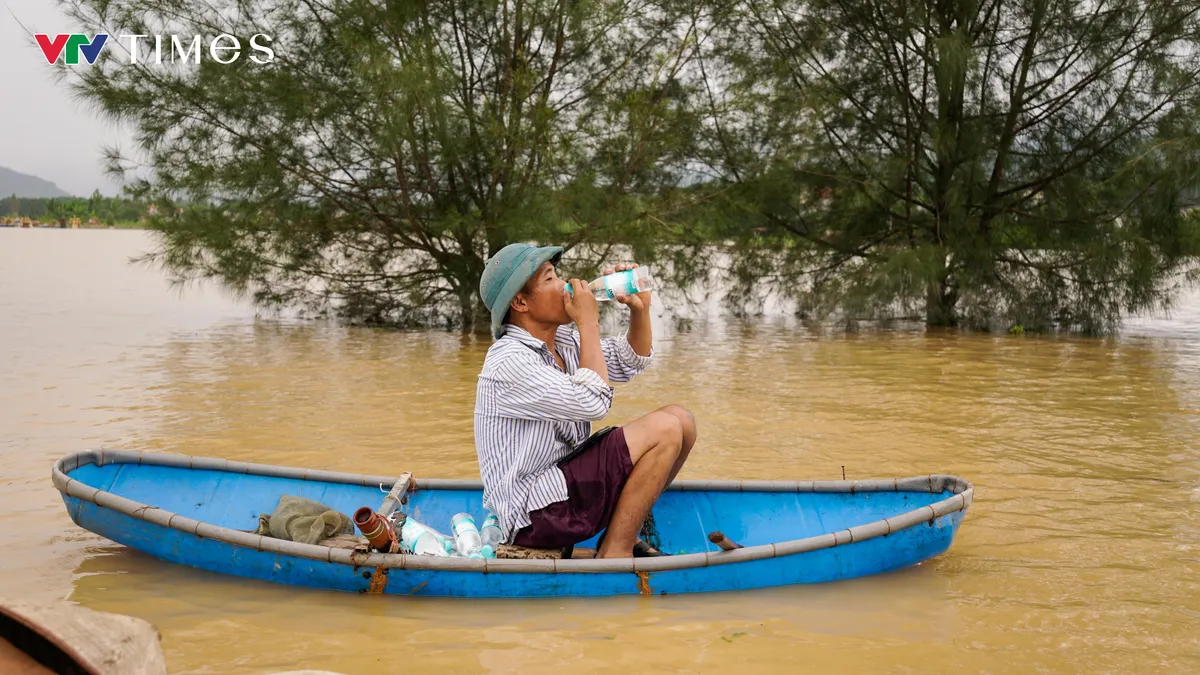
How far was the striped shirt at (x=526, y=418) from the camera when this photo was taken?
3484mm

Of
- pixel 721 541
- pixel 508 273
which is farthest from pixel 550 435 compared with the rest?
pixel 721 541

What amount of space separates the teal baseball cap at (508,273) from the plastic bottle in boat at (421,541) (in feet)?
2.29

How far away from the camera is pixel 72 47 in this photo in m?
10.5

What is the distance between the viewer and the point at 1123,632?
3312mm

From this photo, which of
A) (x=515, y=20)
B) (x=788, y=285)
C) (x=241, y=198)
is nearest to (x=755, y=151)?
(x=788, y=285)

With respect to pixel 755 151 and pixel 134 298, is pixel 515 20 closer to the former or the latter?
pixel 755 151

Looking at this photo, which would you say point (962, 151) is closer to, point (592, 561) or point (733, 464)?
point (733, 464)

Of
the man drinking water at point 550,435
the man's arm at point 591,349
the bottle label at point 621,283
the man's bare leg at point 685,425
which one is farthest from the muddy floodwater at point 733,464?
the bottle label at point 621,283

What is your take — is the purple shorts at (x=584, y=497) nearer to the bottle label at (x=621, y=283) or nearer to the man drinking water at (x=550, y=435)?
the man drinking water at (x=550, y=435)

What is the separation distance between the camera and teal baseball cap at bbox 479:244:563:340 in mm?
3561

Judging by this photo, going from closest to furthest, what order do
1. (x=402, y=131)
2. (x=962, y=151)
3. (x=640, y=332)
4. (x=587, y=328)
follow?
(x=587, y=328), (x=640, y=332), (x=402, y=131), (x=962, y=151)

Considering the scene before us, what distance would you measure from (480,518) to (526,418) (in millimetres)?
751

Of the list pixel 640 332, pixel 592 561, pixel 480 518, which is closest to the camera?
pixel 592 561

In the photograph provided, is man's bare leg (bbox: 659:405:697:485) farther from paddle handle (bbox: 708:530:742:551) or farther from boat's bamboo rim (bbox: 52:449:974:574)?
boat's bamboo rim (bbox: 52:449:974:574)
